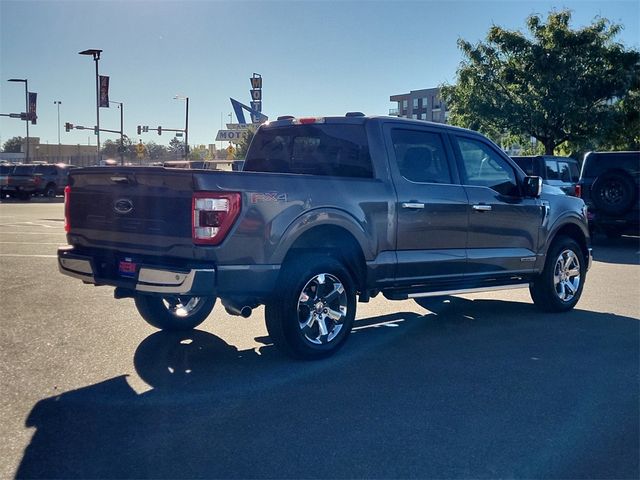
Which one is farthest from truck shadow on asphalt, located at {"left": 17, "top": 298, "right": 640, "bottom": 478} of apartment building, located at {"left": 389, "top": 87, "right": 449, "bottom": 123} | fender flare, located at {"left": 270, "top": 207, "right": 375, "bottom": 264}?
apartment building, located at {"left": 389, "top": 87, "right": 449, "bottom": 123}

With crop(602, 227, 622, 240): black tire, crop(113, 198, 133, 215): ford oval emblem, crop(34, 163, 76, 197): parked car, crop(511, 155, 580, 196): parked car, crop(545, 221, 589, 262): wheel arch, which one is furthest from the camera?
crop(34, 163, 76, 197): parked car

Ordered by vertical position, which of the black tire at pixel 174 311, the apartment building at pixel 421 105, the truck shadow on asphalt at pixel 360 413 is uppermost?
the apartment building at pixel 421 105

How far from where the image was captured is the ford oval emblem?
17.4ft

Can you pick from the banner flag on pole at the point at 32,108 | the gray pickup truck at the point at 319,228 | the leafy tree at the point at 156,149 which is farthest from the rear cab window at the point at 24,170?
the leafy tree at the point at 156,149

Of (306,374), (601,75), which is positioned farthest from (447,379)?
(601,75)

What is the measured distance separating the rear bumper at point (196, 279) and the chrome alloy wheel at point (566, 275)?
3.99 m

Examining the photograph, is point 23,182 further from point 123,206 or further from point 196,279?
point 196,279

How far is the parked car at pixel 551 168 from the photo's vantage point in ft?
52.5

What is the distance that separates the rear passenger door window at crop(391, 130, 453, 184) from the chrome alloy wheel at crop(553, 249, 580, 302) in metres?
2.05

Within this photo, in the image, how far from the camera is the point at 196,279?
190 inches

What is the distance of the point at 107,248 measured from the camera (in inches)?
215

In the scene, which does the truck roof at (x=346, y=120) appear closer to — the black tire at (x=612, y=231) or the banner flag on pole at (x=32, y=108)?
the black tire at (x=612, y=231)

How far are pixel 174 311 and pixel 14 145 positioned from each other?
131 meters

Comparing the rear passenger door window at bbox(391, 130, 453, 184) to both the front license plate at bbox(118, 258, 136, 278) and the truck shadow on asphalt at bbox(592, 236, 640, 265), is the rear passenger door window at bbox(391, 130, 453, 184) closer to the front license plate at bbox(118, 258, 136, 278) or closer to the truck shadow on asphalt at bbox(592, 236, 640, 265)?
the front license plate at bbox(118, 258, 136, 278)
